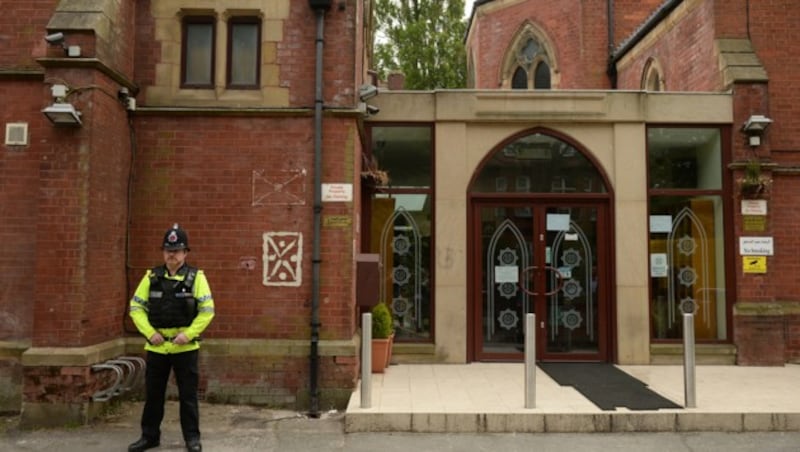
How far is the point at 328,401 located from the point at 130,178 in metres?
3.68

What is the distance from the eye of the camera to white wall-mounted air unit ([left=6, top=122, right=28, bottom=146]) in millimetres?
7227

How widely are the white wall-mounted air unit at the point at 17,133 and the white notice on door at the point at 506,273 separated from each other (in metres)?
6.73

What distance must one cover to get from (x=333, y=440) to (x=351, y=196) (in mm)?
2898

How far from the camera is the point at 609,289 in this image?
9.83 meters

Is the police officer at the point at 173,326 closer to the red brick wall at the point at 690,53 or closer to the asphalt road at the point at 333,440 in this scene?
the asphalt road at the point at 333,440

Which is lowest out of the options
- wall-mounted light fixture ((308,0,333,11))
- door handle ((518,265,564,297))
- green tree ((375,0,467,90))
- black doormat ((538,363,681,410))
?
black doormat ((538,363,681,410))

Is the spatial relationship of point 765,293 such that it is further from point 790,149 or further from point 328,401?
point 328,401

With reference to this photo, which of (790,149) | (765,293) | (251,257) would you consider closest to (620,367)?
(765,293)

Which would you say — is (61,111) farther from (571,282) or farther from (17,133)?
(571,282)

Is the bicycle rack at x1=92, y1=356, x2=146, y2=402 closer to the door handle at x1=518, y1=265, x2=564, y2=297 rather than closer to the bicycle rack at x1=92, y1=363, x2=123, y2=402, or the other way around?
the bicycle rack at x1=92, y1=363, x2=123, y2=402

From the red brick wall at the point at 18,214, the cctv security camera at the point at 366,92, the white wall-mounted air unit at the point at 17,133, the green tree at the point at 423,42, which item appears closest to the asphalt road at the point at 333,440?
the red brick wall at the point at 18,214

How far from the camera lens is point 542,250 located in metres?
9.88

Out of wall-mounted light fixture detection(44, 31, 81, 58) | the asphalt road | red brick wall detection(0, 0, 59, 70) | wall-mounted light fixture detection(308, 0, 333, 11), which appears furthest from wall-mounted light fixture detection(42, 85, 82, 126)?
the asphalt road

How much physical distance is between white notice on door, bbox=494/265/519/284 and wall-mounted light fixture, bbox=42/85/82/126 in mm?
6258
